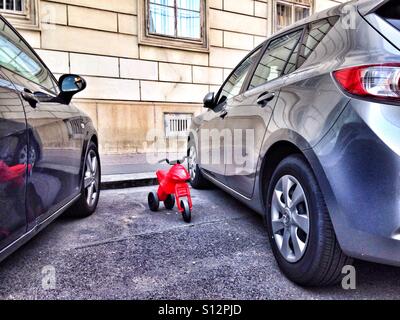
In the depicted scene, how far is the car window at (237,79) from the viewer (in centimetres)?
313

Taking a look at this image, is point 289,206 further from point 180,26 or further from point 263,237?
point 180,26

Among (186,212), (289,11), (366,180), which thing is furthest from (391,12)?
(289,11)

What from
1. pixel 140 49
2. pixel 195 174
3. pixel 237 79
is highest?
pixel 140 49

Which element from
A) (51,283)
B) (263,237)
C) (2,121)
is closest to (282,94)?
(263,237)

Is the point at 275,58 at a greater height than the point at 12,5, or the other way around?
the point at 12,5

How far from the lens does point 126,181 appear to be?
195 inches

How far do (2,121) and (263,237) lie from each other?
205cm

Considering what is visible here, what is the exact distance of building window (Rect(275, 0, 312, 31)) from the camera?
880cm

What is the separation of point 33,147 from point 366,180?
1.78 meters

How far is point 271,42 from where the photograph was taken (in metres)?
2.81

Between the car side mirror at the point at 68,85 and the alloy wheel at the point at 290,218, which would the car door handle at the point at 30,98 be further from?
the alloy wheel at the point at 290,218

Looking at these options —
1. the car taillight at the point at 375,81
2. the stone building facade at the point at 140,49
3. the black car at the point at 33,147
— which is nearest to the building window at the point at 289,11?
the stone building facade at the point at 140,49

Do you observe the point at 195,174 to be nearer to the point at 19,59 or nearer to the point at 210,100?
the point at 210,100

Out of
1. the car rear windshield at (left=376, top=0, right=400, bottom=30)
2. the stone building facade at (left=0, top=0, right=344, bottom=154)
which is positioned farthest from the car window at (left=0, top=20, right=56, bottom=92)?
the stone building facade at (left=0, top=0, right=344, bottom=154)
